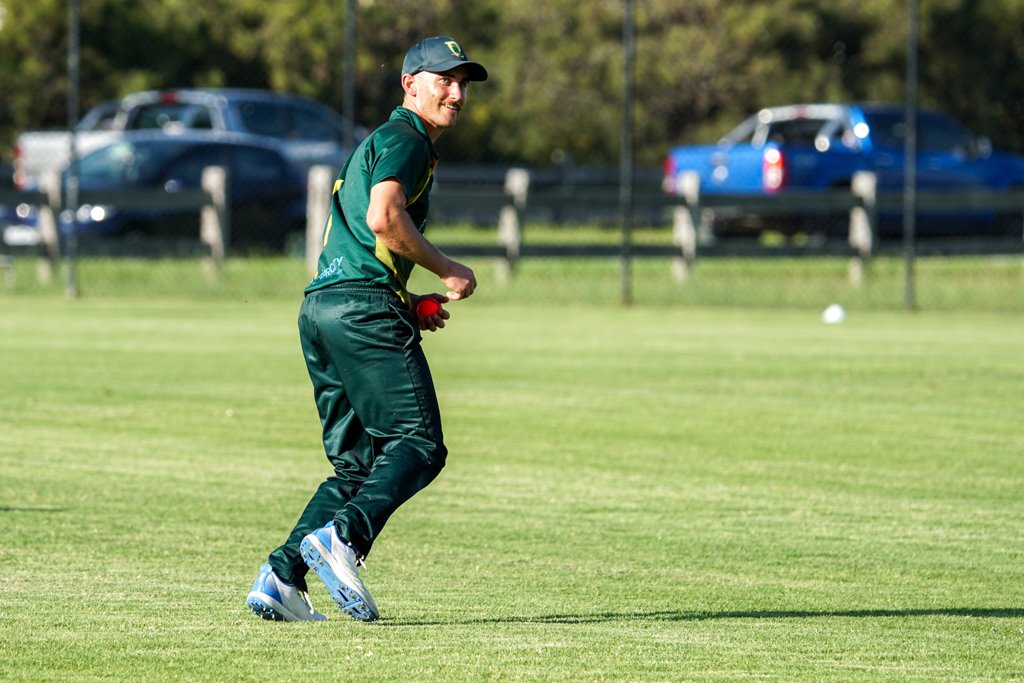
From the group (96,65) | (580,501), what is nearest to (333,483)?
(580,501)

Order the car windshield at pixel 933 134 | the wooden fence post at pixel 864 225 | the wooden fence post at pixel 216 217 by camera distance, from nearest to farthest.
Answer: the wooden fence post at pixel 216 217 < the wooden fence post at pixel 864 225 < the car windshield at pixel 933 134

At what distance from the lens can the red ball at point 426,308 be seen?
18.1 feet

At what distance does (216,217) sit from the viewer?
2056 centimetres

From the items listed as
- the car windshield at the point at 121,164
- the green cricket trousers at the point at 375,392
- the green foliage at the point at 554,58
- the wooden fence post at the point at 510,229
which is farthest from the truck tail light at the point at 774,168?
the green cricket trousers at the point at 375,392

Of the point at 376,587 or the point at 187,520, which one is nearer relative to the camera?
the point at 376,587

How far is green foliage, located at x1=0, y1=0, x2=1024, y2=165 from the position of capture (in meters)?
27.2

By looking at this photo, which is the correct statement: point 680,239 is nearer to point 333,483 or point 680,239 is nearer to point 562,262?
point 562,262

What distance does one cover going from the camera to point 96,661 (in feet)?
16.1

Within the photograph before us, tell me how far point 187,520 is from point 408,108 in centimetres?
239

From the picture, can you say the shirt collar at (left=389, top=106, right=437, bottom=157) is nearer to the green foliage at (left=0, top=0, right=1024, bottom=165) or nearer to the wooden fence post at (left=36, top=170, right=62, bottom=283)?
the wooden fence post at (left=36, top=170, right=62, bottom=283)

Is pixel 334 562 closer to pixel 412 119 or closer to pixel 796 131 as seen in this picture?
pixel 412 119

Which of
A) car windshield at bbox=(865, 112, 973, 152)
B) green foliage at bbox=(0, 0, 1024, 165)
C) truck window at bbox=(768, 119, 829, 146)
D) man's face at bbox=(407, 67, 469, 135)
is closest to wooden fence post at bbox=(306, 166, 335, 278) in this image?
green foliage at bbox=(0, 0, 1024, 165)

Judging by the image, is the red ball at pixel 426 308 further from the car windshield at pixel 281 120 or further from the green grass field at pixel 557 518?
the car windshield at pixel 281 120

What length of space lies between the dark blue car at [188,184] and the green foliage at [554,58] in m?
1.85
